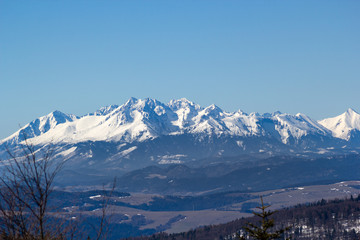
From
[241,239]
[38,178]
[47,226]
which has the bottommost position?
[241,239]

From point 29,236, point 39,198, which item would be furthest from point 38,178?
point 29,236

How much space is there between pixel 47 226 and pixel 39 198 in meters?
2.01

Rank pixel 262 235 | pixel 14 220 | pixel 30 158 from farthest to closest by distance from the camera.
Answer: pixel 262 235 < pixel 30 158 < pixel 14 220

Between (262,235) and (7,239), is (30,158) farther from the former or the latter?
(262,235)

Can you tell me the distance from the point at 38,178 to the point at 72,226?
3640 mm

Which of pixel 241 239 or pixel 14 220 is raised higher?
pixel 14 220

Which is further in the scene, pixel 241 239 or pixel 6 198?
pixel 241 239

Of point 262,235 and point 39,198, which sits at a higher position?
point 39,198

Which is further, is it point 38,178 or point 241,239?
point 241,239

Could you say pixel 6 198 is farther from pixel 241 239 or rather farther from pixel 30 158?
pixel 241 239

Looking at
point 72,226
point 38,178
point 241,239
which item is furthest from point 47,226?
point 241,239

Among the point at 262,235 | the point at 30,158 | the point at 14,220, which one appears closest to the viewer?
the point at 14,220

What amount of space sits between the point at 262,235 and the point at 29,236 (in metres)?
11.3

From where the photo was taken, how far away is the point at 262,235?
25.7m
